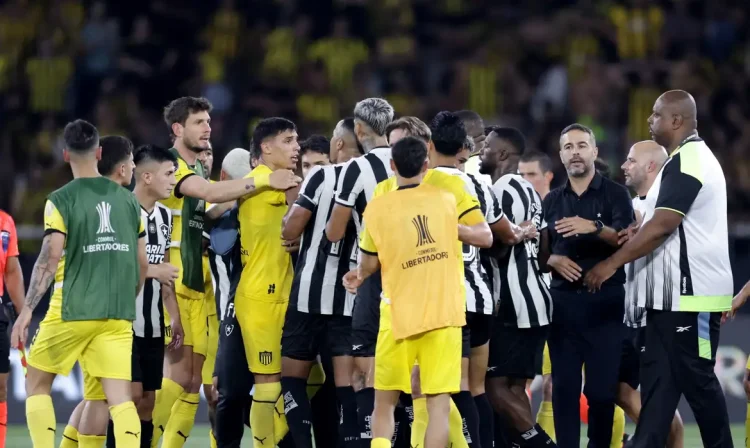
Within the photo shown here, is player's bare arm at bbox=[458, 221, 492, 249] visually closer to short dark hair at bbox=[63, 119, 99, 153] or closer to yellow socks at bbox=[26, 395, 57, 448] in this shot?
short dark hair at bbox=[63, 119, 99, 153]

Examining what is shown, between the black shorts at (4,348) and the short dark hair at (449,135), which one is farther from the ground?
the short dark hair at (449,135)

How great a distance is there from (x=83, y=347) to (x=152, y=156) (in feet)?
4.90

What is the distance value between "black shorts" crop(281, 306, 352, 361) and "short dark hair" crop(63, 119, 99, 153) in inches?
67.9

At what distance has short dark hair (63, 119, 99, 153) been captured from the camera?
25.4 feet

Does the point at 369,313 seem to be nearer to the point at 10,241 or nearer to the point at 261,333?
the point at 261,333

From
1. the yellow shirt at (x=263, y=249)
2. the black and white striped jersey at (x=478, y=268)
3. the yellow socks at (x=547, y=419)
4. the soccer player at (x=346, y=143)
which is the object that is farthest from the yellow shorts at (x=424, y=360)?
the yellow socks at (x=547, y=419)

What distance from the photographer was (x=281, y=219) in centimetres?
880

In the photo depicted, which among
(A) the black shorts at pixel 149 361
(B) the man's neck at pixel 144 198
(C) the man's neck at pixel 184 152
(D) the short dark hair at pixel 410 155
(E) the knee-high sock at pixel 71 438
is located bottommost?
(E) the knee-high sock at pixel 71 438

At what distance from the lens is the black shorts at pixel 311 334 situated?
848 centimetres

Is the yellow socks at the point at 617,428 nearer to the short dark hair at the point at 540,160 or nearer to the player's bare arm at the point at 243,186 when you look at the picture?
the short dark hair at the point at 540,160

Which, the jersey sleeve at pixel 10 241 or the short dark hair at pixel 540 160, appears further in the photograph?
the short dark hair at pixel 540 160

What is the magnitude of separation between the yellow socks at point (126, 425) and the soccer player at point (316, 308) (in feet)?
3.80

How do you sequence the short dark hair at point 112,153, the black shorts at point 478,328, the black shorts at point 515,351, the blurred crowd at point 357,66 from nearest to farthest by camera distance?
the short dark hair at point 112,153
the black shorts at point 478,328
the black shorts at point 515,351
the blurred crowd at point 357,66

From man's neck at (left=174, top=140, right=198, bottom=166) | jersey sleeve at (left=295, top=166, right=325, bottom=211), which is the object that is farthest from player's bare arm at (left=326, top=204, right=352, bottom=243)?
man's neck at (left=174, top=140, right=198, bottom=166)
